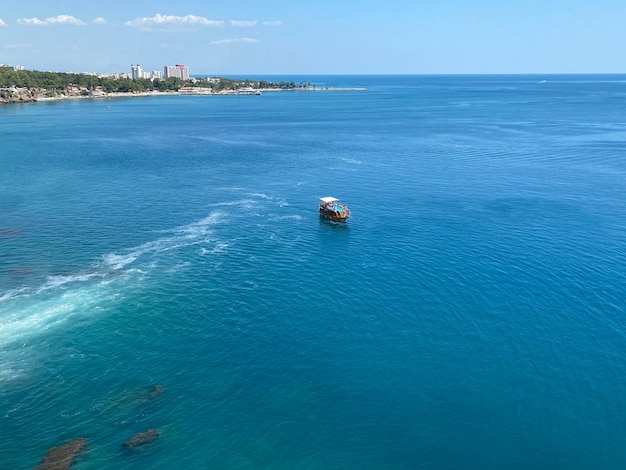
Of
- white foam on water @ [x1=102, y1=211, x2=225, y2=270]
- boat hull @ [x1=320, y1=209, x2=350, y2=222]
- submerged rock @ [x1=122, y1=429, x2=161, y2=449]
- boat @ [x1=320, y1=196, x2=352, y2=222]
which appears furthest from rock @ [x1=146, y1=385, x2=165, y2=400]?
boat @ [x1=320, y1=196, x2=352, y2=222]

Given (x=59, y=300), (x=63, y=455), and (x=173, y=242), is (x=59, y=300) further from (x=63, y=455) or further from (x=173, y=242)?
(x=63, y=455)

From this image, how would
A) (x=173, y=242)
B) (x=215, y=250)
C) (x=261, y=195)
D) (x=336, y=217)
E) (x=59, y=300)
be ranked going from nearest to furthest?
1. (x=59, y=300)
2. (x=215, y=250)
3. (x=173, y=242)
4. (x=336, y=217)
5. (x=261, y=195)

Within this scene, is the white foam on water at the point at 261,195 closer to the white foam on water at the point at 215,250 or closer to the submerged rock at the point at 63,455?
the white foam on water at the point at 215,250

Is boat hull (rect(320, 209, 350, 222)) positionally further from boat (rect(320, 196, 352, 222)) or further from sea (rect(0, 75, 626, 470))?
sea (rect(0, 75, 626, 470))

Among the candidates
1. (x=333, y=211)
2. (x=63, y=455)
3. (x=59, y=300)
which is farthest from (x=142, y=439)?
(x=333, y=211)

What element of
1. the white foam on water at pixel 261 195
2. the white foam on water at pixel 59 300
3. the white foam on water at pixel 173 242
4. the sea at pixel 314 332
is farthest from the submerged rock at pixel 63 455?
the white foam on water at pixel 261 195

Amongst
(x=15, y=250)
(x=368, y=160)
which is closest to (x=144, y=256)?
(x=15, y=250)
